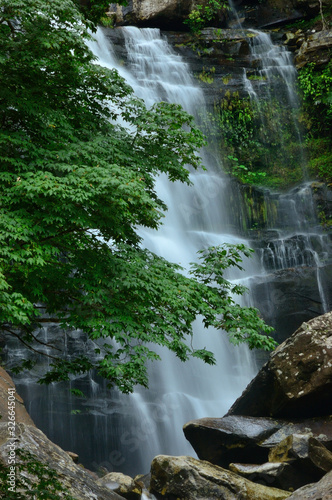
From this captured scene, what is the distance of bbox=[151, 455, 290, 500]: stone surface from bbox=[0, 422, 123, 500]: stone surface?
238 cm

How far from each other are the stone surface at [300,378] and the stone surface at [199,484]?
6.84ft

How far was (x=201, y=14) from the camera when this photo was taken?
22.7m

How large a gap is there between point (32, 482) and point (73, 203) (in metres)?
2.93

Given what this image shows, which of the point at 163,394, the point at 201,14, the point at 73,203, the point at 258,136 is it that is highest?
the point at 201,14

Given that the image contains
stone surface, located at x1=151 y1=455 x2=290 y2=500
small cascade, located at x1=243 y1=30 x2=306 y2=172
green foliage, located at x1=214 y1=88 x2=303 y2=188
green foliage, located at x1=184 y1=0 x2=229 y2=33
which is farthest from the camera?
green foliage, located at x1=184 y1=0 x2=229 y2=33

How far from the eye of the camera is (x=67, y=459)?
466 cm

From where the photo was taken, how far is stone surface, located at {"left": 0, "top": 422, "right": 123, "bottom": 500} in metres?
4.02

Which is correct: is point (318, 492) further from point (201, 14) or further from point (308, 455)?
point (201, 14)

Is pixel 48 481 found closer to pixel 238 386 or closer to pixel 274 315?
pixel 238 386

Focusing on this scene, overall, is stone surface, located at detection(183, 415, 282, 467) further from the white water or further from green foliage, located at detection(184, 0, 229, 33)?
green foliage, located at detection(184, 0, 229, 33)

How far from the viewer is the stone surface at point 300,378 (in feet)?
27.9

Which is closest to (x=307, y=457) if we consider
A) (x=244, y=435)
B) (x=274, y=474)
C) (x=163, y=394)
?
(x=274, y=474)

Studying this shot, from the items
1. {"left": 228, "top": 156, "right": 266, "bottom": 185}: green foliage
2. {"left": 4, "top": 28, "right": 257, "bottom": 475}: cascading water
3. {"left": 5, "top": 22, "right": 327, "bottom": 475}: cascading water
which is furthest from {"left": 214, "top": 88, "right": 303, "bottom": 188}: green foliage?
{"left": 4, "top": 28, "right": 257, "bottom": 475}: cascading water

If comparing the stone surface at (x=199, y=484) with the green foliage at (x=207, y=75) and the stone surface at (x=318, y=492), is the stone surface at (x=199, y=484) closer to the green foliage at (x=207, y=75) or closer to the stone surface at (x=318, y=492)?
the stone surface at (x=318, y=492)
